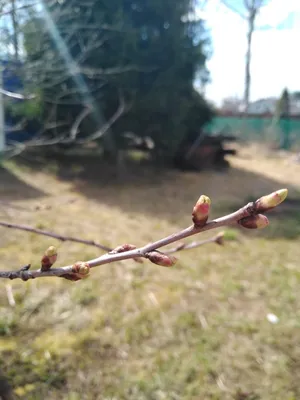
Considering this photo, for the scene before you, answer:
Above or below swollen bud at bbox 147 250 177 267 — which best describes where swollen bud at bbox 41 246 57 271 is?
below

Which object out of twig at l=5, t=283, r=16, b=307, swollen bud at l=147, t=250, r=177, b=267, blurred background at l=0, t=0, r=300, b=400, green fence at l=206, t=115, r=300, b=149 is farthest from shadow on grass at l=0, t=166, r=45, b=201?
green fence at l=206, t=115, r=300, b=149

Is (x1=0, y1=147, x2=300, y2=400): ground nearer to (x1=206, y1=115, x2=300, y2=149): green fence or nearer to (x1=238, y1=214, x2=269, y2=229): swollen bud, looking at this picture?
(x1=238, y1=214, x2=269, y2=229): swollen bud

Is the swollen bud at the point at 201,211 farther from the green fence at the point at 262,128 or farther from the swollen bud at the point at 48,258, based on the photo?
the green fence at the point at 262,128

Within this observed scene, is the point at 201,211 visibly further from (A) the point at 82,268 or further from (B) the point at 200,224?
(A) the point at 82,268

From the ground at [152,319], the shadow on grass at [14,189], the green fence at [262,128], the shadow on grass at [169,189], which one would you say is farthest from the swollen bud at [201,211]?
the green fence at [262,128]

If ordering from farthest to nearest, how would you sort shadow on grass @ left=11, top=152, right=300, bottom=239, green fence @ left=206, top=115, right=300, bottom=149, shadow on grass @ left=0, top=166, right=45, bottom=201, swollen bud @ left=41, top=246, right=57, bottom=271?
green fence @ left=206, top=115, right=300, bottom=149
shadow on grass @ left=0, top=166, right=45, bottom=201
shadow on grass @ left=11, top=152, right=300, bottom=239
swollen bud @ left=41, top=246, right=57, bottom=271

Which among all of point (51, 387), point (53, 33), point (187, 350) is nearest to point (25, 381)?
point (51, 387)
